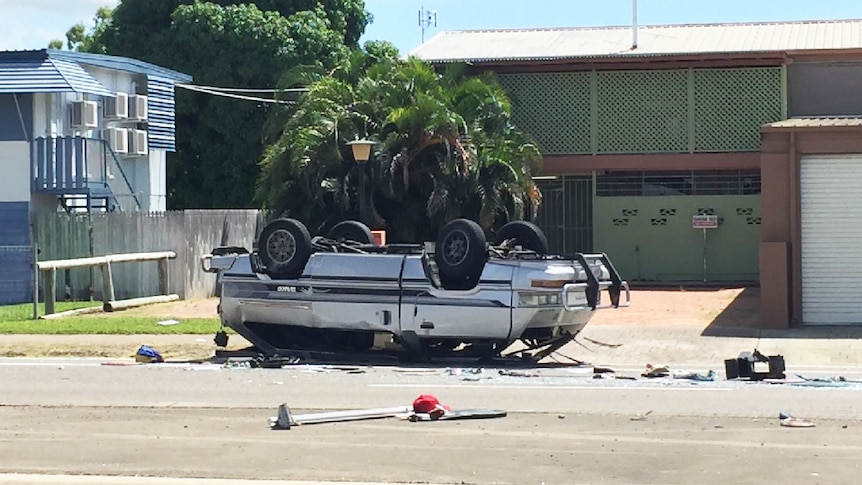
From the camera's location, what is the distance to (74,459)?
9414 mm

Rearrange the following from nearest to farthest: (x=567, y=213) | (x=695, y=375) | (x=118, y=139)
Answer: (x=695, y=375) → (x=567, y=213) → (x=118, y=139)

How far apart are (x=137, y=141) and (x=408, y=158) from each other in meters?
9.69

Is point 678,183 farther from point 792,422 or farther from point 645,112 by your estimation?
point 792,422

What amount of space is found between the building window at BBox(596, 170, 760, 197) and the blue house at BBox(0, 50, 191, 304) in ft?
35.0

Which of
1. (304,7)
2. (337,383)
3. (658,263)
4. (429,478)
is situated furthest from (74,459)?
(304,7)

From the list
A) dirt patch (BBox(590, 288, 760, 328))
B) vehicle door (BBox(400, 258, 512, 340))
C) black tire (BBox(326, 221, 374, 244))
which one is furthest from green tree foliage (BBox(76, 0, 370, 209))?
vehicle door (BBox(400, 258, 512, 340))

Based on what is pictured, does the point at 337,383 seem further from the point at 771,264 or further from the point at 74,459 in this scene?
the point at 771,264

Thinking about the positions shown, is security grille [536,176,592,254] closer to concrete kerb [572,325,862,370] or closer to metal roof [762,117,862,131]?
metal roof [762,117,862,131]

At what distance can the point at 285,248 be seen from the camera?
54.7 ft

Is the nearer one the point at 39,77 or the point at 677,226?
the point at 39,77

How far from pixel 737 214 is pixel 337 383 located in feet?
52.3

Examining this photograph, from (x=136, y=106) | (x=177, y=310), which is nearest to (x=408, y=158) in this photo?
(x=177, y=310)

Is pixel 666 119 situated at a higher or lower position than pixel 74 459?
higher

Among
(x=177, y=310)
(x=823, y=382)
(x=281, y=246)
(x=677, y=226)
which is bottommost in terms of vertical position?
(x=823, y=382)
